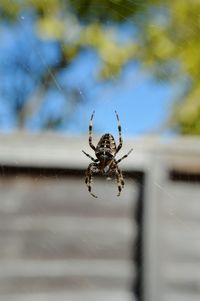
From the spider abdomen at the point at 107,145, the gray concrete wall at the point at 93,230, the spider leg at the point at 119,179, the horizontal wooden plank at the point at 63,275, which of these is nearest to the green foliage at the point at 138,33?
the gray concrete wall at the point at 93,230

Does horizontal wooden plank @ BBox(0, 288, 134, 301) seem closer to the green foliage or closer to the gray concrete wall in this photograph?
the gray concrete wall

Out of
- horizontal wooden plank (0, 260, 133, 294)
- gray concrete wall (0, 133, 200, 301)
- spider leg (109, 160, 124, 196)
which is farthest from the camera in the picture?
horizontal wooden plank (0, 260, 133, 294)

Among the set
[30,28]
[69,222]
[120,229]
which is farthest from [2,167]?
[30,28]

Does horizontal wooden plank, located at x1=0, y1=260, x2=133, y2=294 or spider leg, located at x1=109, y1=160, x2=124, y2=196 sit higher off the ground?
spider leg, located at x1=109, y1=160, x2=124, y2=196

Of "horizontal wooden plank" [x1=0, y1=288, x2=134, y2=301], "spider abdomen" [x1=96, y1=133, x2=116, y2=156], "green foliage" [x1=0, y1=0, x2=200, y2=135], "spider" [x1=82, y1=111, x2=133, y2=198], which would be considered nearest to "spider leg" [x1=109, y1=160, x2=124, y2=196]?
"spider" [x1=82, y1=111, x2=133, y2=198]

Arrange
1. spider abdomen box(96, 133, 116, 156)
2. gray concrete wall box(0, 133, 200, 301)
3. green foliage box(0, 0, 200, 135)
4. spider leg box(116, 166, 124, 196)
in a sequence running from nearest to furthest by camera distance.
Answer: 1. spider abdomen box(96, 133, 116, 156)
2. spider leg box(116, 166, 124, 196)
3. gray concrete wall box(0, 133, 200, 301)
4. green foliage box(0, 0, 200, 135)

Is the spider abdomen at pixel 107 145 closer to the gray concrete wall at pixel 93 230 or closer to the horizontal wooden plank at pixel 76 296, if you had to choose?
the gray concrete wall at pixel 93 230

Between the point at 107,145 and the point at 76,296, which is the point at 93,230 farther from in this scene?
the point at 107,145

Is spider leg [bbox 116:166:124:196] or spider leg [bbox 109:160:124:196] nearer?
spider leg [bbox 109:160:124:196]
